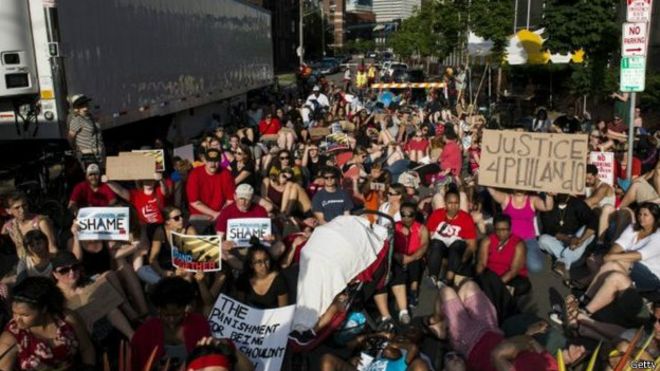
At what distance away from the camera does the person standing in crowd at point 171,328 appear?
14.7 feet

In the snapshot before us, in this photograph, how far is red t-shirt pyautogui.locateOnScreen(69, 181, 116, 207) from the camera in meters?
7.86

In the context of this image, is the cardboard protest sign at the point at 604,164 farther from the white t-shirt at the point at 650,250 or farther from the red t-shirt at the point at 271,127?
the red t-shirt at the point at 271,127

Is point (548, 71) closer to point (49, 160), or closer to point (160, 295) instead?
point (49, 160)

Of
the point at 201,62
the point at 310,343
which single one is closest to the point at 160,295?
the point at 310,343

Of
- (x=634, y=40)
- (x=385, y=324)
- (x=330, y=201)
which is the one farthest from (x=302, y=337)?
(x=634, y=40)

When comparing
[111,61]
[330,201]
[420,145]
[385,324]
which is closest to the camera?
[385,324]

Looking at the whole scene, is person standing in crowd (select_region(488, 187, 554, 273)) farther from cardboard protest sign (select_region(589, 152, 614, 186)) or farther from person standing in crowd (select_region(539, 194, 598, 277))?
cardboard protest sign (select_region(589, 152, 614, 186))

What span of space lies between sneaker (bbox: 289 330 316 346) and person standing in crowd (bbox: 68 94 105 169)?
19.5 feet

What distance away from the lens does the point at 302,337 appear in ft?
18.2

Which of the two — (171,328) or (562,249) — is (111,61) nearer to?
(562,249)

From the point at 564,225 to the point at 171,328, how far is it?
5179mm

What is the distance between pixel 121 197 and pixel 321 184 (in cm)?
258

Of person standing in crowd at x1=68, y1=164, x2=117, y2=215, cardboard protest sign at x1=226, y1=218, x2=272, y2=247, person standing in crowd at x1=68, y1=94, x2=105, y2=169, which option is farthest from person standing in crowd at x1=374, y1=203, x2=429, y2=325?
person standing in crowd at x1=68, y1=94, x2=105, y2=169

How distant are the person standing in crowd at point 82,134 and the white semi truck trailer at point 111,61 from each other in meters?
0.34
